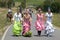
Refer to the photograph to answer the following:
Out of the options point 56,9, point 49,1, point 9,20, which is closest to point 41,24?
point 9,20

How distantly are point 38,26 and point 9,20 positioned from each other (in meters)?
17.4

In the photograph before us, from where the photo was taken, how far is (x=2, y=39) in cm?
1927

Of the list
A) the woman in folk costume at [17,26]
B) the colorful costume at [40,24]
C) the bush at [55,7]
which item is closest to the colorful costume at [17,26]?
the woman in folk costume at [17,26]

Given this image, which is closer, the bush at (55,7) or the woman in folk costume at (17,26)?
the woman in folk costume at (17,26)

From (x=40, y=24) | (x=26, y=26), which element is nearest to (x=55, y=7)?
(x=40, y=24)

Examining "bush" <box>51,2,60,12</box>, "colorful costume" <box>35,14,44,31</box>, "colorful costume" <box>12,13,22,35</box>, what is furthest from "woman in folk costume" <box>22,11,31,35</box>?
"bush" <box>51,2,60,12</box>

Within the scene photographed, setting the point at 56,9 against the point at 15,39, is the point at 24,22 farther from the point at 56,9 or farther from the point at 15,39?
the point at 56,9

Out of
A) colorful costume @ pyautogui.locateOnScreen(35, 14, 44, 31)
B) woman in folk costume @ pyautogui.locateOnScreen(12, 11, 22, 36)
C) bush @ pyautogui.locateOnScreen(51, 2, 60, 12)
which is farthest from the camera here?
bush @ pyautogui.locateOnScreen(51, 2, 60, 12)

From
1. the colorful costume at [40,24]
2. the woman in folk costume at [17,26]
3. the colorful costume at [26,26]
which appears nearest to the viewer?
the colorful costume at [26,26]

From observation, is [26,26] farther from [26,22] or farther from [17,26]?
[17,26]

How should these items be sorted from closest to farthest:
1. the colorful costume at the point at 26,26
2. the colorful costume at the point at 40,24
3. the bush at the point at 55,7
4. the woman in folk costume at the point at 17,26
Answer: the colorful costume at the point at 26,26 < the woman in folk costume at the point at 17,26 < the colorful costume at the point at 40,24 < the bush at the point at 55,7

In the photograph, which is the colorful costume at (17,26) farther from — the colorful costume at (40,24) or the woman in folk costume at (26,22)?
the colorful costume at (40,24)

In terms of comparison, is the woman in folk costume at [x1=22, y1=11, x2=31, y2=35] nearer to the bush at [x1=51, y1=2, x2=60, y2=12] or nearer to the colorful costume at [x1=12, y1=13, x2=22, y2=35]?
the colorful costume at [x1=12, y1=13, x2=22, y2=35]

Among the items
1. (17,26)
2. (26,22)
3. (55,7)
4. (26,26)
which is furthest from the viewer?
(55,7)
